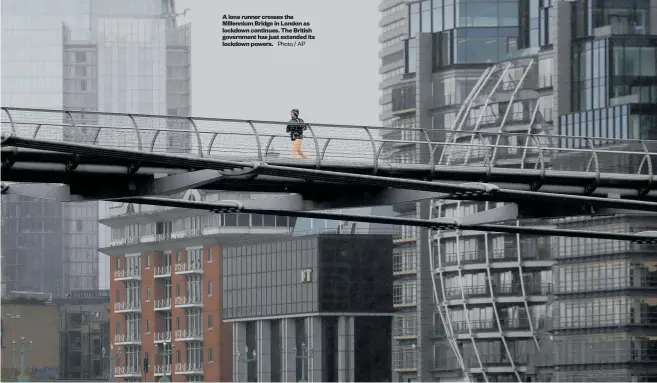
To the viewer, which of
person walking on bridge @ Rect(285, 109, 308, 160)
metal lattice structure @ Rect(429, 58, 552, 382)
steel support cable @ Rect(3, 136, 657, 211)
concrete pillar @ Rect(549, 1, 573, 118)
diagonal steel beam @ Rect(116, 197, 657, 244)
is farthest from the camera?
metal lattice structure @ Rect(429, 58, 552, 382)

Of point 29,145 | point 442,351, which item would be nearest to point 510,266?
point 442,351

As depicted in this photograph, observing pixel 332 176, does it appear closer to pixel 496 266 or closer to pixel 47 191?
pixel 47 191

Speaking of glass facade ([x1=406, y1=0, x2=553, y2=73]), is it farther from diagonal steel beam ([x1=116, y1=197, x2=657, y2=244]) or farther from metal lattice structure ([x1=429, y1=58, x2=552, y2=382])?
diagonal steel beam ([x1=116, y1=197, x2=657, y2=244])

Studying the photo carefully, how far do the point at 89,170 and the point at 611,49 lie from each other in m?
103

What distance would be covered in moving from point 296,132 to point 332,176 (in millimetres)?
3196

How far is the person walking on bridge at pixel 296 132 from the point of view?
229ft

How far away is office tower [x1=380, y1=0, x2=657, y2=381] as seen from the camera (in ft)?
541

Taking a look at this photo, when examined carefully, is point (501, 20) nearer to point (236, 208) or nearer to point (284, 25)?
point (284, 25)

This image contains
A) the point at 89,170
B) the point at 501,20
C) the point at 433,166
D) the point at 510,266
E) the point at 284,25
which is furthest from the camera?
the point at 501,20

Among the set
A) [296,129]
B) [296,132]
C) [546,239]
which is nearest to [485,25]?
[546,239]

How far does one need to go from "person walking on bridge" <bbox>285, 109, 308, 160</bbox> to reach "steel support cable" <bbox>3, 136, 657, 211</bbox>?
4.38ft

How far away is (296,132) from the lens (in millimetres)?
70625

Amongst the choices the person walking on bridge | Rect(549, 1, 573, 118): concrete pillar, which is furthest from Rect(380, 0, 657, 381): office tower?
the person walking on bridge

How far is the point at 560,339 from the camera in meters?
173
